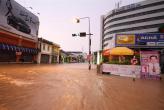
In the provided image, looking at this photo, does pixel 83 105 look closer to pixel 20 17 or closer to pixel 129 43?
pixel 129 43

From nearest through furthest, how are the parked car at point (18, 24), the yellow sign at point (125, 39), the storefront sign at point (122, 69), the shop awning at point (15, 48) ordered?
1. the storefront sign at point (122, 69)
2. the yellow sign at point (125, 39)
3. the shop awning at point (15, 48)
4. the parked car at point (18, 24)

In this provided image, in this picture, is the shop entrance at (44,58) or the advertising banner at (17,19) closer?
the advertising banner at (17,19)

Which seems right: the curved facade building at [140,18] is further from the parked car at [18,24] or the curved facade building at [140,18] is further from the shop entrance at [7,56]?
the shop entrance at [7,56]

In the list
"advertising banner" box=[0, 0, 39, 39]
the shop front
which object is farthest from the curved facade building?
the shop front

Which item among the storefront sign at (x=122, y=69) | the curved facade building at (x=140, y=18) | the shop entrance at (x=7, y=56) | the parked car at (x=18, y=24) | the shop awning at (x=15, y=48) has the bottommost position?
the storefront sign at (x=122, y=69)

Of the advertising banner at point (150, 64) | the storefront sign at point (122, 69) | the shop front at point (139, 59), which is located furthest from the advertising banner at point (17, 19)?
the advertising banner at point (150, 64)

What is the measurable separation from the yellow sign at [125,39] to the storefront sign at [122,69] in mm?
5739

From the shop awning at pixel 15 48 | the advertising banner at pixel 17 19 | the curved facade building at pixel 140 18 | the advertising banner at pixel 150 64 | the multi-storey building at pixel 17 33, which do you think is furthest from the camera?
the curved facade building at pixel 140 18

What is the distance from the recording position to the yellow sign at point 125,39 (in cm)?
2408

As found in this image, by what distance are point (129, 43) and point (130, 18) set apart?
5460 centimetres

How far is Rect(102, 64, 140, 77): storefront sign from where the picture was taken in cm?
1708

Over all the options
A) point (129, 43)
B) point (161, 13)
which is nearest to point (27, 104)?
point (129, 43)

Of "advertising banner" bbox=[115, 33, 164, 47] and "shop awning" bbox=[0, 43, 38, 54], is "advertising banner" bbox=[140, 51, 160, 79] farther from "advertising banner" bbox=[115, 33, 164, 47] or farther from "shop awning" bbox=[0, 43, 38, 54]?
"shop awning" bbox=[0, 43, 38, 54]

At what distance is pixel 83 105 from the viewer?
5.75m
